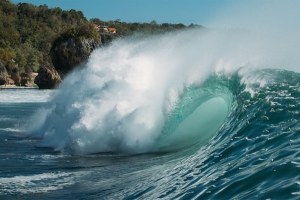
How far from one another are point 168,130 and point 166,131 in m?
0.08

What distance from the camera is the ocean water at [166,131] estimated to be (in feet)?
26.8

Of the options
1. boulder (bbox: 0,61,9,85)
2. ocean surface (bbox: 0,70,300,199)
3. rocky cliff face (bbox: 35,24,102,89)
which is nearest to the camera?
ocean surface (bbox: 0,70,300,199)

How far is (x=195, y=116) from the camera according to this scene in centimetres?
1588

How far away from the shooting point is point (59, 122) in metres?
18.7

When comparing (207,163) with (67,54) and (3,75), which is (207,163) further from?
(3,75)

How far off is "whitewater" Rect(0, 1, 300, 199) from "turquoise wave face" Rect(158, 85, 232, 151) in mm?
32

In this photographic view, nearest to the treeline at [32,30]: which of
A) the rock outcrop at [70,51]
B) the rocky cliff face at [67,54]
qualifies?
the rocky cliff face at [67,54]

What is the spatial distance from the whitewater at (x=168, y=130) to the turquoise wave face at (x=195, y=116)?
0.03 metres

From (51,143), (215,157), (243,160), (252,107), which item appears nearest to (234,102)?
(252,107)

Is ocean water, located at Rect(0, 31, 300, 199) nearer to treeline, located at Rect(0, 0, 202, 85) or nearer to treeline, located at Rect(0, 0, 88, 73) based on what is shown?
treeline, located at Rect(0, 0, 202, 85)

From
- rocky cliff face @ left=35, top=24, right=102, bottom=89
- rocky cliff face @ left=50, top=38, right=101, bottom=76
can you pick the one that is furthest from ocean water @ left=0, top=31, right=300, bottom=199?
rocky cliff face @ left=50, top=38, right=101, bottom=76

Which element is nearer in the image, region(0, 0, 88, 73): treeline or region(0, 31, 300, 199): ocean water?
region(0, 31, 300, 199): ocean water

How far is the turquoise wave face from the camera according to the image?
14.3 m

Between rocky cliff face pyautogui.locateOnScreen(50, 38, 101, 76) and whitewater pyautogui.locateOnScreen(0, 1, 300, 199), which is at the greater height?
rocky cliff face pyautogui.locateOnScreen(50, 38, 101, 76)
